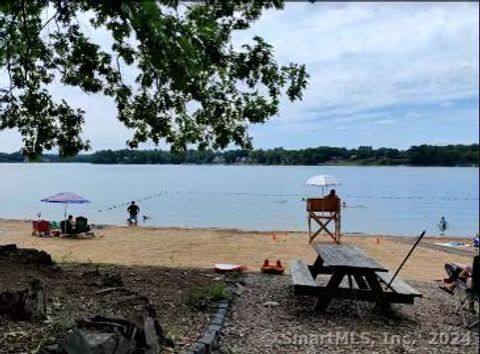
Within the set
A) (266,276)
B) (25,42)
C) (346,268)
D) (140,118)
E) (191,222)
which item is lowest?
(191,222)

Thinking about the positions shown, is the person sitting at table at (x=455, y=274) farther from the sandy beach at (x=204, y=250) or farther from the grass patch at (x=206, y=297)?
the grass patch at (x=206, y=297)

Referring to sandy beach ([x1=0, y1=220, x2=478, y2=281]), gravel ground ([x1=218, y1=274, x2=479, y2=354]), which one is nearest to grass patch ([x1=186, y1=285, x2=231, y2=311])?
gravel ground ([x1=218, y1=274, x2=479, y2=354])

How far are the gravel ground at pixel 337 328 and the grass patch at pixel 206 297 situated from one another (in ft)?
0.68

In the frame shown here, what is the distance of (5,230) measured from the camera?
21828mm

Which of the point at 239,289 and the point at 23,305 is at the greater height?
the point at 23,305

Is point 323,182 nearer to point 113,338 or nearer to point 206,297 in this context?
point 206,297

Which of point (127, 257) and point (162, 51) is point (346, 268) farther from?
point (127, 257)

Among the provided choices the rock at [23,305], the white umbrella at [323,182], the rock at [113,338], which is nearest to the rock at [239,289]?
the rock at [113,338]

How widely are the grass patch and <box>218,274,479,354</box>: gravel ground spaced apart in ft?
0.68

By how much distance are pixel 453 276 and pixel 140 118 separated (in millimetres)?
5358

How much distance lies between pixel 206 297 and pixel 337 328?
1602 millimetres

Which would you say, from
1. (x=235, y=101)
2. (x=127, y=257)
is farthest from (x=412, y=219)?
(x=235, y=101)

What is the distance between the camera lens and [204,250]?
15453mm

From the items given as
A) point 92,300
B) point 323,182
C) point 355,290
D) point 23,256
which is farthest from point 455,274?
point 323,182
